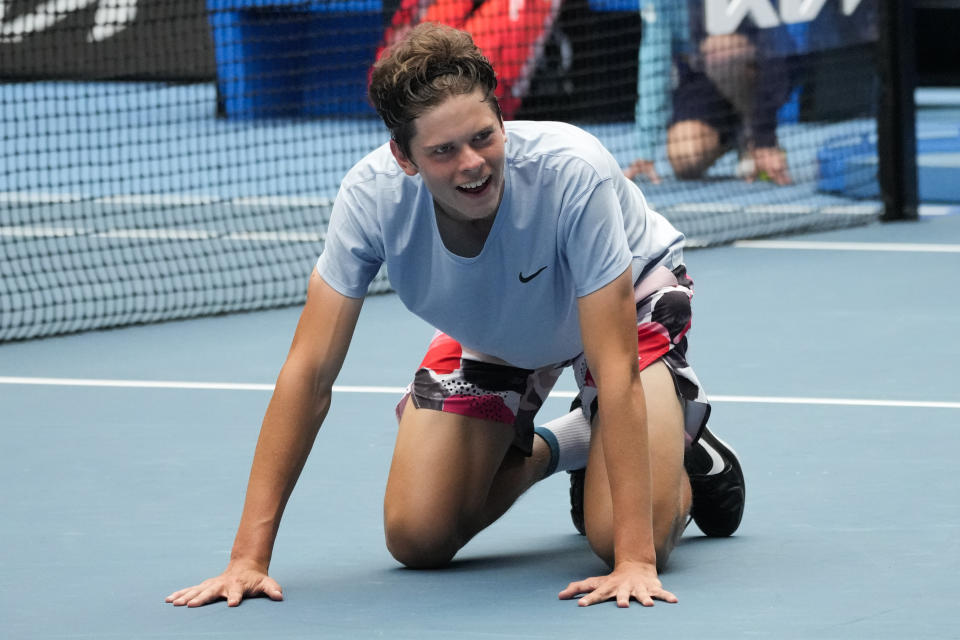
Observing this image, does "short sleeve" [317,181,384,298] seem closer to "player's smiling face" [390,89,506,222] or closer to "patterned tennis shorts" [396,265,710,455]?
"player's smiling face" [390,89,506,222]

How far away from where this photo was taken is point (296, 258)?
6.36 meters

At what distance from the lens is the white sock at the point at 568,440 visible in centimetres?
302

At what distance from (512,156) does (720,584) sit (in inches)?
28.5

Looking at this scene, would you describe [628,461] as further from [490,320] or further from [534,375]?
[534,375]

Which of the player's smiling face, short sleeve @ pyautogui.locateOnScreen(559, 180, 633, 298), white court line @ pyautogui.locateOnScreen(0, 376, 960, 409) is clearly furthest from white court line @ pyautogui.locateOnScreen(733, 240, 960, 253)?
the player's smiling face

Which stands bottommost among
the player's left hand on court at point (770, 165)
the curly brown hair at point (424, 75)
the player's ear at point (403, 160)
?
the player's left hand on court at point (770, 165)

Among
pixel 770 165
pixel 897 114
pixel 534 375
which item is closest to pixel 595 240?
pixel 534 375

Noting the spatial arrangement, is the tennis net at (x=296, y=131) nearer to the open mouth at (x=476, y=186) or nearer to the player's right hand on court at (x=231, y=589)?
the player's right hand on court at (x=231, y=589)

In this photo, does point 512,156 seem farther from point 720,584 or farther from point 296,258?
point 296,258

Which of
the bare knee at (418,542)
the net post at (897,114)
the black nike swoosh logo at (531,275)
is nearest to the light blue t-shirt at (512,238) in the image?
the black nike swoosh logo at (531,275)

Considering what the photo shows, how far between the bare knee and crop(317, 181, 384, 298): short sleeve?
42cm

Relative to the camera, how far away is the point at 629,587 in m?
2.48

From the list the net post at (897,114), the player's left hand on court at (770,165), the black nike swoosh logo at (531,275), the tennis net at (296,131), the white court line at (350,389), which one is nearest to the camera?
the black nike swoosh logo at (531,275)

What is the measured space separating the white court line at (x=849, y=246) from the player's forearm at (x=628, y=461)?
13.0ft
